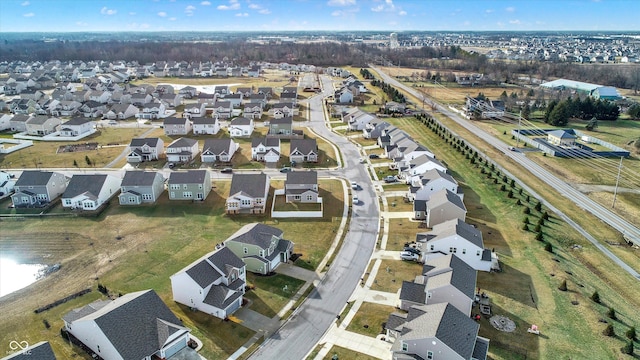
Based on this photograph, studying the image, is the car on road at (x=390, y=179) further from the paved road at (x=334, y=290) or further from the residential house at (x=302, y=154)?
the residential house at (x=302, y=154)

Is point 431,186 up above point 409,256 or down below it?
above

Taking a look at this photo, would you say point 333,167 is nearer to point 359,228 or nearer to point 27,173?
point 359,228

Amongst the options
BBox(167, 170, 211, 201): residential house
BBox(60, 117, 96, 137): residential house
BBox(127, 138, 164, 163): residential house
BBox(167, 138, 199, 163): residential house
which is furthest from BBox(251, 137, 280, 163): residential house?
BBox(60, 117, 96, 137): residential house

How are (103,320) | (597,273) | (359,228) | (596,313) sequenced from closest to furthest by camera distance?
(103,320)
(596,313)
(597,273)
(359,228)

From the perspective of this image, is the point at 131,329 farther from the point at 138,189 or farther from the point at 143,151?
the point at 143,151

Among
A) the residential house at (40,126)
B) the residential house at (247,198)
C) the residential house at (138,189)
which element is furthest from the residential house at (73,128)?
the residential house at (247,198)

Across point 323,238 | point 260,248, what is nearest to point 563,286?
point 323,238

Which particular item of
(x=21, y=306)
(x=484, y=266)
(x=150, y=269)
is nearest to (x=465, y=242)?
(x=484, y=266)
